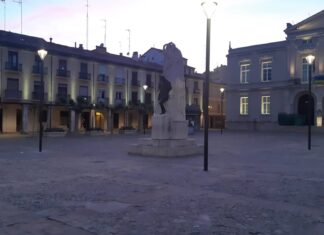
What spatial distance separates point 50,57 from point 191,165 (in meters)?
35.2

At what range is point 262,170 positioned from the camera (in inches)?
424

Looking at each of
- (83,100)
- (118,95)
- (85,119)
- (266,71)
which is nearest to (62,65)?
(83,100)

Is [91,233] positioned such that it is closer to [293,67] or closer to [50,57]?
[50,57]

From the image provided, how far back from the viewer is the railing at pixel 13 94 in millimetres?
39062

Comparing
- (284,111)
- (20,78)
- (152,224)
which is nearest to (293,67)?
(284,111)

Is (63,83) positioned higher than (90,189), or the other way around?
(63,83)

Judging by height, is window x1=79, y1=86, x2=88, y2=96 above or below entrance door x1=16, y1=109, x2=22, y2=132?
above

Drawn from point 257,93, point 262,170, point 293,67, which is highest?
point 293,67

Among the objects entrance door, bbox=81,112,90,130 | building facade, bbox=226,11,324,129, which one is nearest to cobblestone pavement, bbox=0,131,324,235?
building facade, bbox=226,11,324,129

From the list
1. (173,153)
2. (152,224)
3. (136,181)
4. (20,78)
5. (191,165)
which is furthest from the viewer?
(20,78)

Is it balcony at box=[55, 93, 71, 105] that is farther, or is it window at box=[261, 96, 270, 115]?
window at box=[261, 96, 270, 115]

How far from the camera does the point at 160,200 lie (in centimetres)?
658

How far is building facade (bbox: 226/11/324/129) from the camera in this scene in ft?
145

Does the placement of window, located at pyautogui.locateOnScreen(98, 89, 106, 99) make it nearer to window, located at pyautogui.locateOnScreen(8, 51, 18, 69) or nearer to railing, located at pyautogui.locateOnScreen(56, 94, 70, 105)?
railing, located at pyautogui.locateOnScreen(56, 94, 70, 105)
